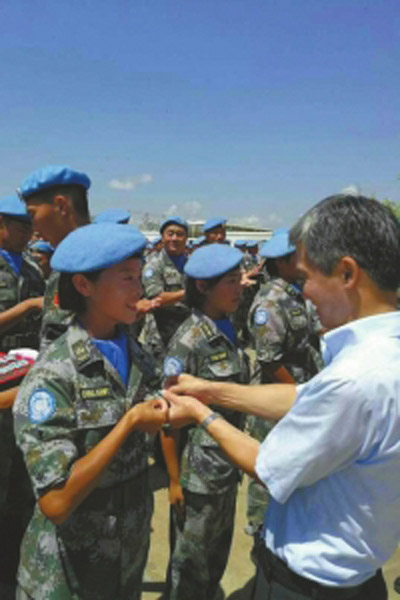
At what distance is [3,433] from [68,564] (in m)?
1.80

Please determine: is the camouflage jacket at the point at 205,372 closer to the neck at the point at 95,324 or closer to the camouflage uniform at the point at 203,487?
the camouflage uniform at the point at 203,487

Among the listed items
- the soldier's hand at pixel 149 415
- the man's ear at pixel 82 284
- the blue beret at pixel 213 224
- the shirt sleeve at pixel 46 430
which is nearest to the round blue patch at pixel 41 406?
the shirt sleeve at pixel 46 430

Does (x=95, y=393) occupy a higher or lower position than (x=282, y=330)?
higher

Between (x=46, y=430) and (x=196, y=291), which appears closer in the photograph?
(x=46, y=430)

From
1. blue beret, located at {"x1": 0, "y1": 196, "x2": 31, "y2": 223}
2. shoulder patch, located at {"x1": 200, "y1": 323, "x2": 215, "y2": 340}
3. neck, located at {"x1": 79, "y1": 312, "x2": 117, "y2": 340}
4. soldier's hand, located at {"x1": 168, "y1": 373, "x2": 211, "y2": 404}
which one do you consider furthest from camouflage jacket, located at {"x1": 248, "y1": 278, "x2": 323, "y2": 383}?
blue beret, located at {"x1": 0, "y1": 196, "x2": 31, "y2": 223}

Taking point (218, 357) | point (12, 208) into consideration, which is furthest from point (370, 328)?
point (12, 208)

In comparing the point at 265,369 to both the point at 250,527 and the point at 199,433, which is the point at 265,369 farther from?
the point at 250,527

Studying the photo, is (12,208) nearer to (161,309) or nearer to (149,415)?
(161,309)

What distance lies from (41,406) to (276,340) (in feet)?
7.60

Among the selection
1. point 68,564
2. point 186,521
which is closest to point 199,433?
point 186,521

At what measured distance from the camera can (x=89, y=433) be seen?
1.67 meters

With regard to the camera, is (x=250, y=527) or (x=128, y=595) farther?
(x=250, y=527)

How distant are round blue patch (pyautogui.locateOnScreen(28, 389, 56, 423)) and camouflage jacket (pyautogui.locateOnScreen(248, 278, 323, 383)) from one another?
2238mm

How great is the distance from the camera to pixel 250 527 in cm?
383
